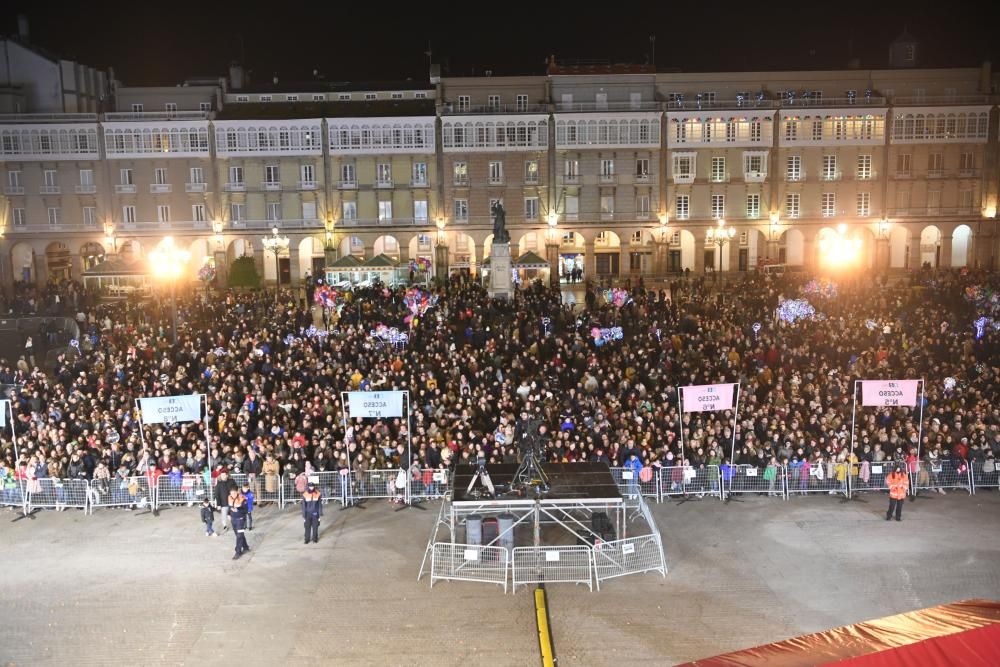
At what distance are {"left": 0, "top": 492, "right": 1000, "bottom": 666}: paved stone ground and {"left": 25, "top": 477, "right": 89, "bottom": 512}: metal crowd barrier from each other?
351 millimetres

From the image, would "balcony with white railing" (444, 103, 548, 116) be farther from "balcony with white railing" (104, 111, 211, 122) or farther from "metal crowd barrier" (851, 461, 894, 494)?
"metal crowd barrier" (851, 461, 894, 494)

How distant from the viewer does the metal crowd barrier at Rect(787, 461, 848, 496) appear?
20.4 meters

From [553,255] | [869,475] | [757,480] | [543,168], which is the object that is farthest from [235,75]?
[869,475]

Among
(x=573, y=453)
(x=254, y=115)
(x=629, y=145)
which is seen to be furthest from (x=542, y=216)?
(x=573, y=453)

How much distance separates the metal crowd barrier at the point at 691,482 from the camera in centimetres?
2034

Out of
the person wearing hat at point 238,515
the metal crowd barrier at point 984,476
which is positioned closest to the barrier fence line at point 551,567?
the person wearing hat at point 238,515

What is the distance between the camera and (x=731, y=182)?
5569 cm

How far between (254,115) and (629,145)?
23.7 m

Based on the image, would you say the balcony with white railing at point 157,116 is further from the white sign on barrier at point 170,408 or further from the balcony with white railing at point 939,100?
the balcony with white railing at point 939,100

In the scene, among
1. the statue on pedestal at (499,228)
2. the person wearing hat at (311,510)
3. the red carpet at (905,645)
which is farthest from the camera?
the statue on pedestal at (499,228)

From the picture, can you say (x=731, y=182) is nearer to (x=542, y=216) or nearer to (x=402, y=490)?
(x=542, y=216)

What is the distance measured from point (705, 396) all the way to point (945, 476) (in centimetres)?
589

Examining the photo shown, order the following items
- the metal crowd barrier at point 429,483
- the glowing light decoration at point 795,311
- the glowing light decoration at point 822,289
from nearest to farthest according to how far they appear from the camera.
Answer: the metal crowd barrier at point 429,483
the glowing light decoration at point 795,311
the glowing light decoration at point 822,289

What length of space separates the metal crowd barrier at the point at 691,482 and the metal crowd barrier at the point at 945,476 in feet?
15.3
